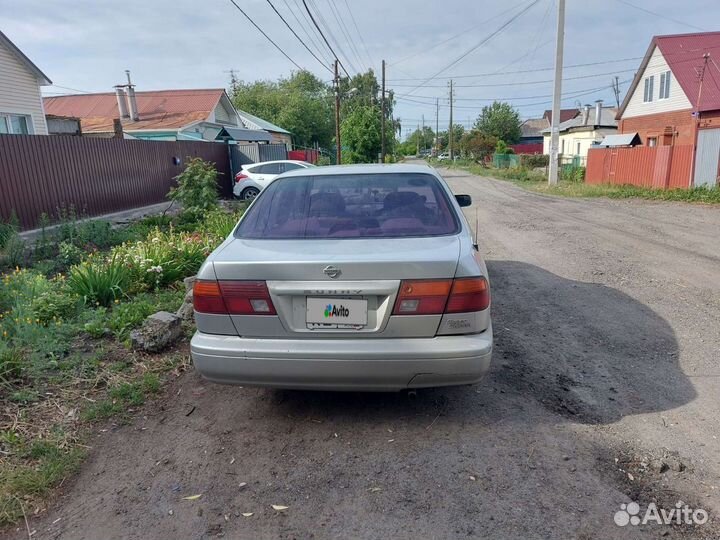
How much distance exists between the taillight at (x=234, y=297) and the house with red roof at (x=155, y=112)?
22.2 metres

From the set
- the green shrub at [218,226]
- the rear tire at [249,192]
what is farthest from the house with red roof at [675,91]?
the green shrub at [218,226]

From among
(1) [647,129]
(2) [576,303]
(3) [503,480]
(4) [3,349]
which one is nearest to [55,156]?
(4) [3,349]

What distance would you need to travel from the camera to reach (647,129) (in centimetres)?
2753

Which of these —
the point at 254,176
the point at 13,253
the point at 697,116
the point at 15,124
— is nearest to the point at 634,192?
the point at 697,116

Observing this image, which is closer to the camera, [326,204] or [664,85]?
[326,204]

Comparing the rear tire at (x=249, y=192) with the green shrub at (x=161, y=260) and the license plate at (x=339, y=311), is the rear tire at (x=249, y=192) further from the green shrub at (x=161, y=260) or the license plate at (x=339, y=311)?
the license plate at (x=339, y=311)

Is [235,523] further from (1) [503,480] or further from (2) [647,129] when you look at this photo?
(2) [647,129]

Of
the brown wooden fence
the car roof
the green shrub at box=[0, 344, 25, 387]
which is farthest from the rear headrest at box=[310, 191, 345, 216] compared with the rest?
the brown wooden fence

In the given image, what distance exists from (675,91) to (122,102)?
97.5 ft

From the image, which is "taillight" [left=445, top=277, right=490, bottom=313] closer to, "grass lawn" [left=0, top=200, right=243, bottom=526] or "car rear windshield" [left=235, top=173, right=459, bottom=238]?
"car rear windshield" [left=235, top=173, right=459, bottom=238]

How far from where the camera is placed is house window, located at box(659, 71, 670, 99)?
25.8 meters

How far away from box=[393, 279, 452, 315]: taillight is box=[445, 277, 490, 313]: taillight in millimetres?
42

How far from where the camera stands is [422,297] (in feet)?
9.11

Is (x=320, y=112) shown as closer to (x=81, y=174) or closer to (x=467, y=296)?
(x=81, y=174)
